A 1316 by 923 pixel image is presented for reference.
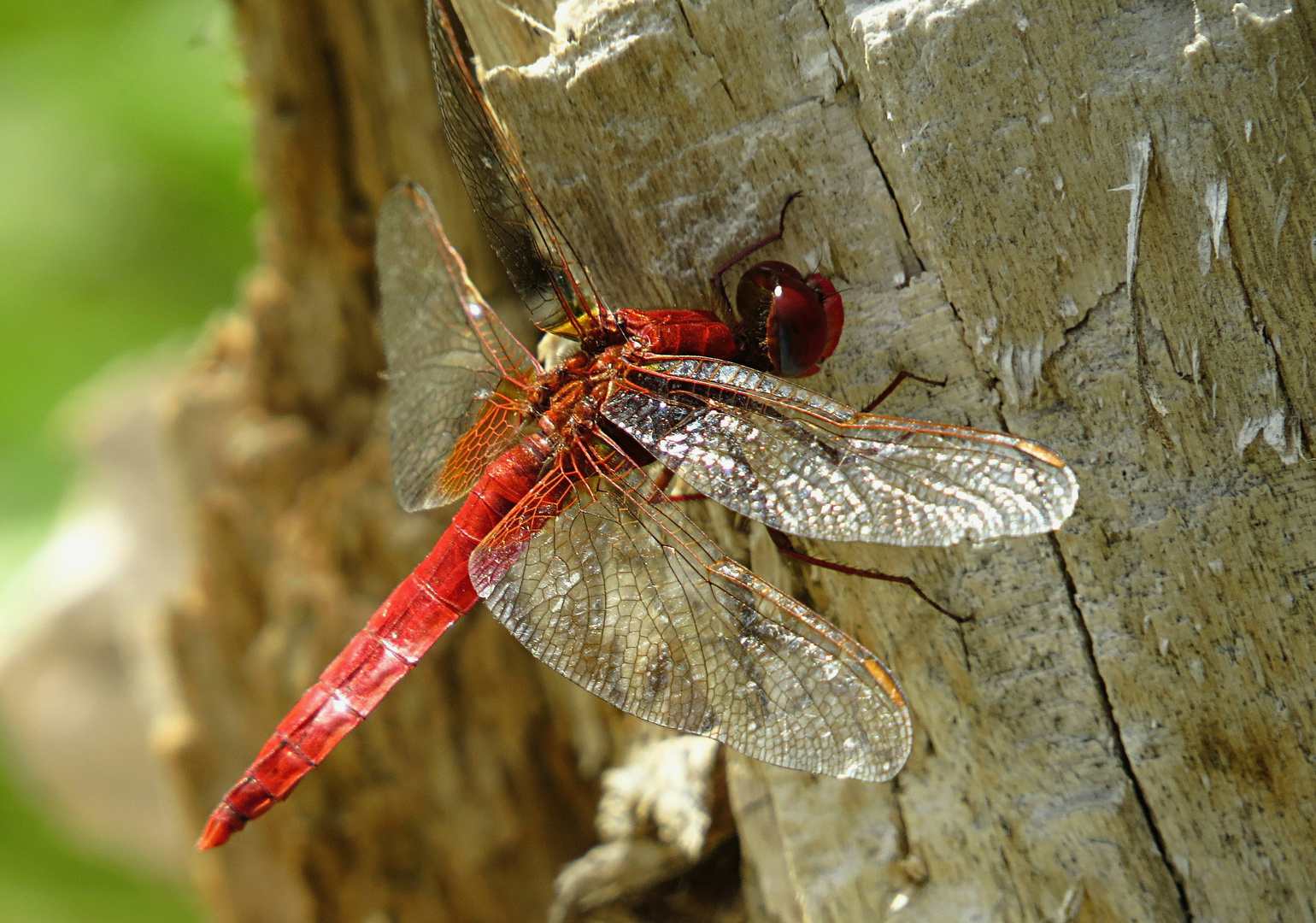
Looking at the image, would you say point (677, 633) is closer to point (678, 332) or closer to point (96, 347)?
point (678, 332)

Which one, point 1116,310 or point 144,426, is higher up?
point 1116,310

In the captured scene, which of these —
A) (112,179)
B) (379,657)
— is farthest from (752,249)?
(112,179)

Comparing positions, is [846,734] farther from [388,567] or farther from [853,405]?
[388,567]

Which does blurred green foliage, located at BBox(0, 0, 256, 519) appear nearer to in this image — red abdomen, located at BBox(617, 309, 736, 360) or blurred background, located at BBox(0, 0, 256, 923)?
blurred background, located at BBox(0, 0, 256, 923)

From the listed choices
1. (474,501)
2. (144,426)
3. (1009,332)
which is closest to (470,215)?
(474,501)

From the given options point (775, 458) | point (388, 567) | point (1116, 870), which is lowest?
point (1116, 870)

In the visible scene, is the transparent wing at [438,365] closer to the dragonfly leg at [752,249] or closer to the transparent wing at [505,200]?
the transparent wing at [505,200]

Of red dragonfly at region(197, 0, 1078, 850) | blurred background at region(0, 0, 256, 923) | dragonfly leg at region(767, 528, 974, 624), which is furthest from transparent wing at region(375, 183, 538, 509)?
blurred background at region(0, 0, 256, 923)

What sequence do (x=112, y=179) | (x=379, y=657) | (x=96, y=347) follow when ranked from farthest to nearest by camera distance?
(x=96, y=347), (x=112, y=179), (x=379, y=657)
